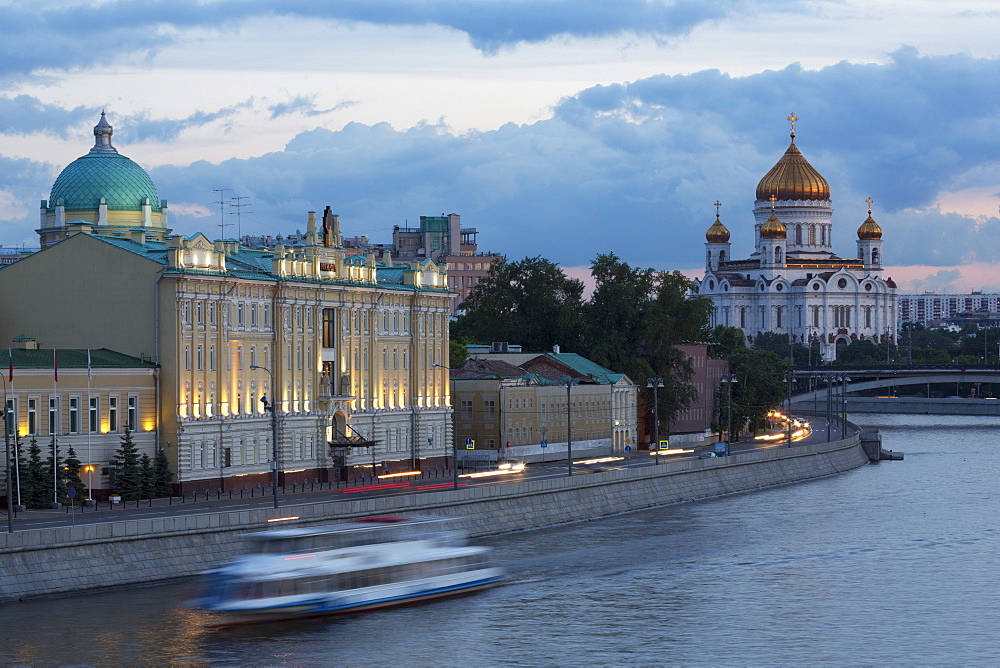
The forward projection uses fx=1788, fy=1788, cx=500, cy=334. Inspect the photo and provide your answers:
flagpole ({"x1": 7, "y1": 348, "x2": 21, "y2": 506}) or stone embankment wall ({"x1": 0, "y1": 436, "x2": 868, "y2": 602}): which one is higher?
flagpole ({"x1": 7, "y1": 348, "x2": 21, "y2": 506})

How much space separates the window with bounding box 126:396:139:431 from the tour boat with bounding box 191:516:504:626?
16.8 meters

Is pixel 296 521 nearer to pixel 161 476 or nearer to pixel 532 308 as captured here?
pixel 161 476

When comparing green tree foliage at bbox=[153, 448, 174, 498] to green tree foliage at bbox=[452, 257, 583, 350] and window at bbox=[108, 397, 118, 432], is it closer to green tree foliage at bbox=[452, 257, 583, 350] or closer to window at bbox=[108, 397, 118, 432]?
window at bbox=[108, 397, 118, 432]

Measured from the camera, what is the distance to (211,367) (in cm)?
6900

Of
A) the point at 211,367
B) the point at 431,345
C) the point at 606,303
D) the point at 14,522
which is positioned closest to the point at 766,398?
the point at 606,303

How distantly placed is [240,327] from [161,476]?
8.37m

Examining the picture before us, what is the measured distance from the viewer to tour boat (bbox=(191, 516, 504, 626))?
45094 millimetres

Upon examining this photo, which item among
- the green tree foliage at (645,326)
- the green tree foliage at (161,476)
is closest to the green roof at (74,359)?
the green tree foliage at (161,476)

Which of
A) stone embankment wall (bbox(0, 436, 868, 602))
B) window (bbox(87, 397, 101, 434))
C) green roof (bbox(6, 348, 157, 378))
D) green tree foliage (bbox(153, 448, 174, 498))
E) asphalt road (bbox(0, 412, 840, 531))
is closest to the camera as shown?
stone embankment wall (bbox(0, 436, 868, 602))

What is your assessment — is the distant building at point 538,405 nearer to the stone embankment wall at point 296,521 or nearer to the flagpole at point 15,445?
the stone embankment wall at point 296,521

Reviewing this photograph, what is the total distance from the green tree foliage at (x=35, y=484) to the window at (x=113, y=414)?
4.59m

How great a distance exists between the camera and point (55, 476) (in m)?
60.1

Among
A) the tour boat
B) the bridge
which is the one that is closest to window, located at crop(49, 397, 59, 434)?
the tour boat

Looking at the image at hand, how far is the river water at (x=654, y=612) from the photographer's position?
1671 inches
